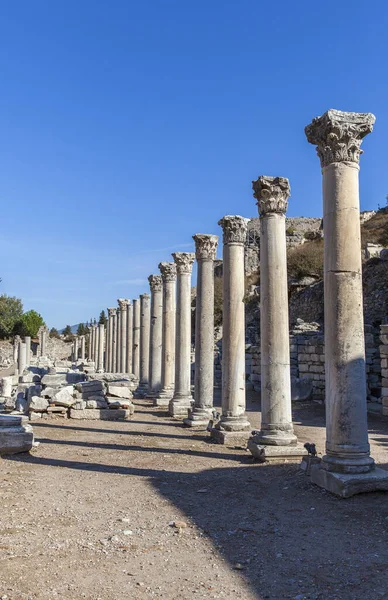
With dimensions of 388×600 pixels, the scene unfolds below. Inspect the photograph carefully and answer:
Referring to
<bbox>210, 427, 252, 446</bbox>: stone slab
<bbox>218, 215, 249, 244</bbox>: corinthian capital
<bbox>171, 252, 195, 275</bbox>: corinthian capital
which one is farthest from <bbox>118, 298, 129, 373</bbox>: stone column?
<bbox>210, 427, 252, 446</bbox>: stone slab

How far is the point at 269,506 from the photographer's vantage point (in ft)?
22.4

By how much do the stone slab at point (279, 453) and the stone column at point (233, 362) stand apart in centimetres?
193

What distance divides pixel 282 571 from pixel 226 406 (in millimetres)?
7289

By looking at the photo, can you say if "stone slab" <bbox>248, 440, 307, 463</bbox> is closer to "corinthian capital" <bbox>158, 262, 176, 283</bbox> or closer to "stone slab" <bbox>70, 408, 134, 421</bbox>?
"stone slab" <bbox>70, 408, 134, 421</bbox>

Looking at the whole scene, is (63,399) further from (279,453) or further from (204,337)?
(279,453)

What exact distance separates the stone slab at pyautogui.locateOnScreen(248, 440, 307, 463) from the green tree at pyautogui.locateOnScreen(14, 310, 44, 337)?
69674 millimetres

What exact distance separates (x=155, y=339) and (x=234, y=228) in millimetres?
9359

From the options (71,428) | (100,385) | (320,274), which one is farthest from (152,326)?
(320,274)

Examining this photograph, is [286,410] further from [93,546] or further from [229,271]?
[93,546]

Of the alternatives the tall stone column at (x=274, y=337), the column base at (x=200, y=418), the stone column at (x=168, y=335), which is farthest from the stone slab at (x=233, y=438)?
the stone column at (x=168, y=335)

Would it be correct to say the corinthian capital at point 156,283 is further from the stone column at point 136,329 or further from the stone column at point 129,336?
the stone column at point 129,336

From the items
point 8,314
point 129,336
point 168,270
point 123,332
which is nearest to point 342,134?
point 168,270

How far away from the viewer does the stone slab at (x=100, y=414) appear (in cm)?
1565

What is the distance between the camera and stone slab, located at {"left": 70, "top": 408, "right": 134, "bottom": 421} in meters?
15.6
